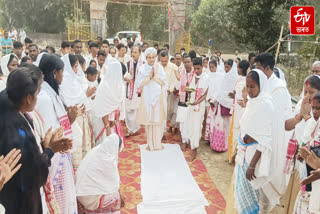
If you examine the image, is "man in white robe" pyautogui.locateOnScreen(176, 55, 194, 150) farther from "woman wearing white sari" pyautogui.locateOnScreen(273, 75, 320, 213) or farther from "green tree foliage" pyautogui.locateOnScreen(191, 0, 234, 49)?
"green tree foliage" pyautogui.locateOnScreen(191, 0, 234, 49)

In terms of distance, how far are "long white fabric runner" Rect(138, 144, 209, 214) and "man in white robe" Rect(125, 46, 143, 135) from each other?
102 centimetres

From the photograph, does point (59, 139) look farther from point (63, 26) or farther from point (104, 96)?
point (63, 26)

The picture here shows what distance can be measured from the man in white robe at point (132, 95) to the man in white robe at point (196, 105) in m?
1.57

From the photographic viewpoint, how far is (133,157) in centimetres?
514

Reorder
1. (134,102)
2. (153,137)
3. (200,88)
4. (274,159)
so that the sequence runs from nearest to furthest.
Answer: (274,159) → (200,88) → (153,137) → (134,102)

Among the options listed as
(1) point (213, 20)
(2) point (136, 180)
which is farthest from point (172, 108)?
(1) point (213, 20)

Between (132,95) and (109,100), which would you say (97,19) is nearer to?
(132,95)

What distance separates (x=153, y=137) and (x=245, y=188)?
2733mm

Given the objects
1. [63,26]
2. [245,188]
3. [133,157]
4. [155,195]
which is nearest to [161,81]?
[133,157]

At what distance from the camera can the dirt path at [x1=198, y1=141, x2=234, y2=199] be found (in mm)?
4266

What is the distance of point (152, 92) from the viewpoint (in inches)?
203

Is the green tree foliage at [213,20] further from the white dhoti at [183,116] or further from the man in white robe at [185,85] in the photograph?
the white dhoti at [183,116]

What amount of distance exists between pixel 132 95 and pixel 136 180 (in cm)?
248

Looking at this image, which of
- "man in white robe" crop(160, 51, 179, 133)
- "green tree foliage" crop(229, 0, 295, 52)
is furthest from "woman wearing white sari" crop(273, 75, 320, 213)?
"green tree foliage" crop(229, 0, 295, 52)
